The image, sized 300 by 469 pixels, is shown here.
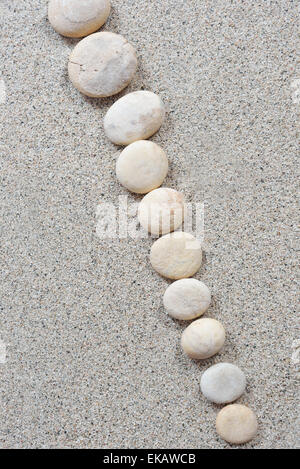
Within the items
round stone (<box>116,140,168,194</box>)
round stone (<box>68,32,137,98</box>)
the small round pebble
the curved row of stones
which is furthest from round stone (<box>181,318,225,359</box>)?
round stone (<box>68,32,137,98</box>)

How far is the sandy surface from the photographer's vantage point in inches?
40.3

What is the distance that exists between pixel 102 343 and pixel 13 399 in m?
0.20

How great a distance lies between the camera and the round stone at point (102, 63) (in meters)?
1.02

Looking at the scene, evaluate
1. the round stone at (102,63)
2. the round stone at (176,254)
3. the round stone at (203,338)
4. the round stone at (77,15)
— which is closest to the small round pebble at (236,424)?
the round stone at (203,338)

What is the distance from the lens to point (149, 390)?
3.37 ft

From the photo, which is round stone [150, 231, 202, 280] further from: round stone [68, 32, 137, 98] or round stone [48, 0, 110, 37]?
round stone [48, 0, 110, 37]

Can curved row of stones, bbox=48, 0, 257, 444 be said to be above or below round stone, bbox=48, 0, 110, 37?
below

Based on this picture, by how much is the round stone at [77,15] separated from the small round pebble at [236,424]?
0.75 m

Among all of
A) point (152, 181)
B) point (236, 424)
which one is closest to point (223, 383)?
point (236, 424)

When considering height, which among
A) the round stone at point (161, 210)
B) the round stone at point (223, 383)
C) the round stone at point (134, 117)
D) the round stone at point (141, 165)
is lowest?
the round stone at point (223, 383)

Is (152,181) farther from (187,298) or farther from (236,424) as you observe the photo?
A: (236,424)

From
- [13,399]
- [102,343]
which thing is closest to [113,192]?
[102,343]

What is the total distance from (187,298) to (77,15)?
1.83 ft

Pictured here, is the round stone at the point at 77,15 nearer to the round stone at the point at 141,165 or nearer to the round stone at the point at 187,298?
the round stone at the point at 141,165
